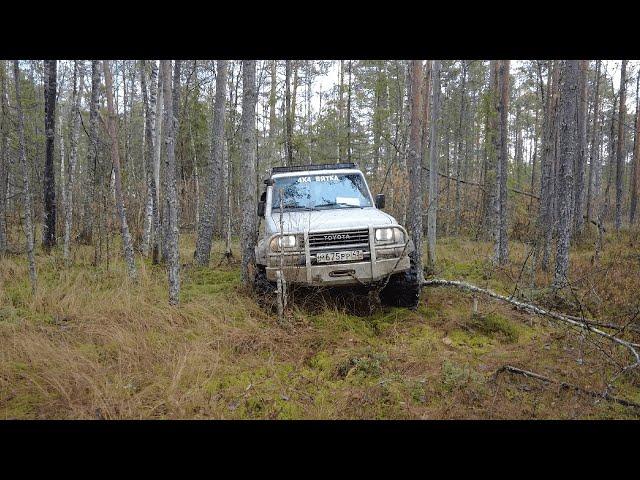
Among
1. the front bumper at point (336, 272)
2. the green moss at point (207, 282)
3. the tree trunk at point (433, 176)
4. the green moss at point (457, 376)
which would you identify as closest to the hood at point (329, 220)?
the front bumper at point (336, 272)

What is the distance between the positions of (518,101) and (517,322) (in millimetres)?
26445

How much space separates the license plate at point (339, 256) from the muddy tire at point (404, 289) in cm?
92

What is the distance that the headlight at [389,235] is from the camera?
504 centimetres

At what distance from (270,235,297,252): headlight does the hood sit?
4.0 inches

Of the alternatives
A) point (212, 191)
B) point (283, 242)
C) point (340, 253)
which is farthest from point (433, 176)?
point (283, 242)

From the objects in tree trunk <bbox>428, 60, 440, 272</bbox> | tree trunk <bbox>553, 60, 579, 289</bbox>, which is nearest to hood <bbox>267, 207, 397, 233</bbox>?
tree trunk <bbox>553, 60, 579, 289</bbox>

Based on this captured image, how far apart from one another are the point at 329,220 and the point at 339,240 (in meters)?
0.43

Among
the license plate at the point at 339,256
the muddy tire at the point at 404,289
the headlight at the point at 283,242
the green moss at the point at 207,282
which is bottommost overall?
the green moss at the point at 207,282

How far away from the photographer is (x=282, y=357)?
410 centimetres

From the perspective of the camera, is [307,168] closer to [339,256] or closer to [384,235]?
[384,235]

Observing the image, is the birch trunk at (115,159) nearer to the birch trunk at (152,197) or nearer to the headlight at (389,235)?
the birch trunk at (152,197)

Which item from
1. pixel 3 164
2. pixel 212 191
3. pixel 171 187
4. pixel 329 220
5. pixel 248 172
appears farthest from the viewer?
pixel 3 164

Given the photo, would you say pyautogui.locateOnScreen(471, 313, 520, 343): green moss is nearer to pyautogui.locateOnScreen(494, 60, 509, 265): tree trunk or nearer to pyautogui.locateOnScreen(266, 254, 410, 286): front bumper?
pyautogui.locateOnScreen(266, 254, 410, 286): front bumper

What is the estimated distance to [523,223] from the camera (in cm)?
1477
